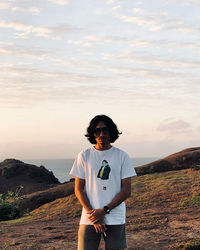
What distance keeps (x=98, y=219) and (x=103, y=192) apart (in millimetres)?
287

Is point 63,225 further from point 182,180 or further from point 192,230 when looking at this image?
point 182,180

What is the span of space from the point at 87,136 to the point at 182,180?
11029 mm

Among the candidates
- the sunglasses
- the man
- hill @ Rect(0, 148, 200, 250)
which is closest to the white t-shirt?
the man

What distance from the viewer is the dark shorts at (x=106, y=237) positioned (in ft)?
12.1

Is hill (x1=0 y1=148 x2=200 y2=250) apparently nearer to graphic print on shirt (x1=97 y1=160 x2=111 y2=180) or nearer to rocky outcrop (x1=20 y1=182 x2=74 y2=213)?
rocky outcrop (x1=20 y1=182 x2=74 y2=213)

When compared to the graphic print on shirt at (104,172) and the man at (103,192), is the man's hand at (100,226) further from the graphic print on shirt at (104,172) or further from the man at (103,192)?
the graphic print on shirt at (104,172)

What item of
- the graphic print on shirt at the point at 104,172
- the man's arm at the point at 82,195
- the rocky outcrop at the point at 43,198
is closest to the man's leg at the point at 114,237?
the man's arm at the point at 82,195

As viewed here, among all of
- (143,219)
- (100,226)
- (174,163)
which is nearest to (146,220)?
(143,219)

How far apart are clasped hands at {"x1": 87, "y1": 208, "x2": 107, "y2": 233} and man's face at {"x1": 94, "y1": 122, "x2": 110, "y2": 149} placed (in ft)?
2.35

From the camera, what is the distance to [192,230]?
8.38 metres

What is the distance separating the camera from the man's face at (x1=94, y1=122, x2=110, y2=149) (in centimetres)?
389

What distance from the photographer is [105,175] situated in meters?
3.70

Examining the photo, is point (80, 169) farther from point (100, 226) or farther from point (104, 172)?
point (100, 226)

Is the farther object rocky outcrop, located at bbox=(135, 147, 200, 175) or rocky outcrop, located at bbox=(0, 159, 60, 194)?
rocky outcrop, located at bbox=(0, 159, 60, 194)
